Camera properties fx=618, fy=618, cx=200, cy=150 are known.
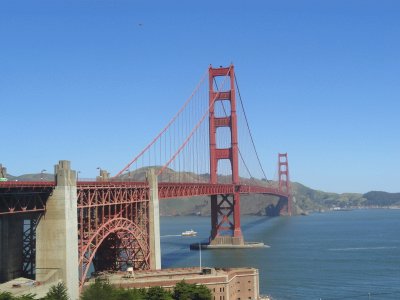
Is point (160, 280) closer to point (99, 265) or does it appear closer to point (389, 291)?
point (99, 265)

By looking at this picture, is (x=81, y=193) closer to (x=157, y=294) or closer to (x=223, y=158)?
(x=157, y=294)

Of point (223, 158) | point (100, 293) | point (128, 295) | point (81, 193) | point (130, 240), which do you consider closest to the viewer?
point (100, 293)

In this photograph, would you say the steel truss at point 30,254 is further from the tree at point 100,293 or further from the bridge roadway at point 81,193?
the tree at point 100,293

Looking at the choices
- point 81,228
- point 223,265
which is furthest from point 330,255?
point 81,228

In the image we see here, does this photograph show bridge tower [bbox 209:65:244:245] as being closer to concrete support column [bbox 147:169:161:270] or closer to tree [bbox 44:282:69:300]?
concrete support column [bbox 147:169:161:270]

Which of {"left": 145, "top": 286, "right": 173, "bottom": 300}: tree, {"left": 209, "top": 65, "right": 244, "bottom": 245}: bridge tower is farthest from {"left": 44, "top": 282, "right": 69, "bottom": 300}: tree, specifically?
{"left": 209, "top": 65, "right": 244, "bottom": 245}: bridge tower

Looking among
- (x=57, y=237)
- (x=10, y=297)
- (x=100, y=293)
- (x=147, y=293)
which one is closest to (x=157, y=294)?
(x=147, y=293)
